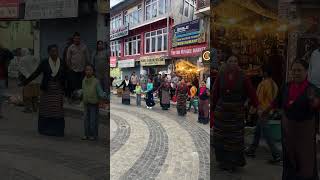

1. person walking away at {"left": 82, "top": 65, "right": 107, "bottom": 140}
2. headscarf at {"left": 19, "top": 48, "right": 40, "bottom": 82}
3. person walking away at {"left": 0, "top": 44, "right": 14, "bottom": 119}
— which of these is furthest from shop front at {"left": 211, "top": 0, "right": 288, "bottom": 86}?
person walking away at {"left": 0, "top": 44, "right": 14, "bottom": 119}

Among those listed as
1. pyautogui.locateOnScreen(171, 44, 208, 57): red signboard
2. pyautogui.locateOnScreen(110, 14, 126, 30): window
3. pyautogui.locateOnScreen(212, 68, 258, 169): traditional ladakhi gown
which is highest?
pyautogui.locateOnScreen(110, 14, 126, 30): window

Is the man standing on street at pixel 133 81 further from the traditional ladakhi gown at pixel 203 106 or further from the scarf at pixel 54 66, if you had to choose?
the scarf at pixel 54 66

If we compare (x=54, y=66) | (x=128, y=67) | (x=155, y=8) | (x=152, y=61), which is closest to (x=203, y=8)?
(x=155, y=8)

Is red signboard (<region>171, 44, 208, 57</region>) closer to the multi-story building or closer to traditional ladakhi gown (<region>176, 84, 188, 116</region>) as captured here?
the multi-story building

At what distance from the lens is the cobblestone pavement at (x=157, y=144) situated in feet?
5.76

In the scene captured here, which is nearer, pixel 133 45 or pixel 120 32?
pixel 133 45

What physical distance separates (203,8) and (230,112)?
1.76 feet

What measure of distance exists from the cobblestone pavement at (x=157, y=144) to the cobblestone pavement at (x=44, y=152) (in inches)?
8.1

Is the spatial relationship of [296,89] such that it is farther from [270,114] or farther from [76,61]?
[76,61]

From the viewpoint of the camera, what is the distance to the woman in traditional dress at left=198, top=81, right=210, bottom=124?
157 centimetres

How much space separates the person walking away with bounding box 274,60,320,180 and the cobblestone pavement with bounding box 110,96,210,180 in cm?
39

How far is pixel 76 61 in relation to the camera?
203cm

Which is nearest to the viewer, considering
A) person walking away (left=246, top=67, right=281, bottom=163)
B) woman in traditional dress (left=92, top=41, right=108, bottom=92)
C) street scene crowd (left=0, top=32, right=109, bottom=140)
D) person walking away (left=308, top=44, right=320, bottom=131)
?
person walking away (left=308, top=44, right=320, bottom=131)

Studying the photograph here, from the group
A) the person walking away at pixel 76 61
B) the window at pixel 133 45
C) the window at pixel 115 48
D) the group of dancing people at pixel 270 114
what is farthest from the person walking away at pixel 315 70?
the person walking away at pixel 76 61
